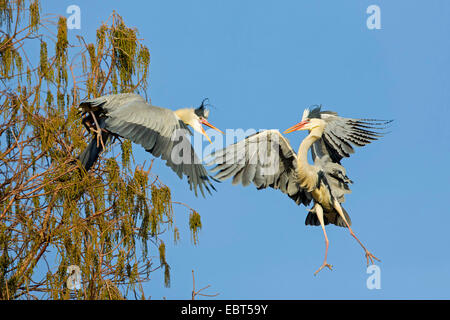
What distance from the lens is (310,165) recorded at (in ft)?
26.5

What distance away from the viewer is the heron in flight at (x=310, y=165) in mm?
7785

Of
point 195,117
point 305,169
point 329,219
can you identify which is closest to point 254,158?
point 305,169

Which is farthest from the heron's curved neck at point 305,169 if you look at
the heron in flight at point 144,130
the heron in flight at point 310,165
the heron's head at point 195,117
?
the heron in flight at point 144,130

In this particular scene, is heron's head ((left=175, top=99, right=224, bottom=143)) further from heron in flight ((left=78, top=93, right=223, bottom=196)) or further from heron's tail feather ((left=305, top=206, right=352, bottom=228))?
heron's tail feather ((left=305, top=206, right=352, bottom=228))

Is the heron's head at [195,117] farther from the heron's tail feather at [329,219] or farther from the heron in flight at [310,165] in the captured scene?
the heron's tail feather at [329,219]

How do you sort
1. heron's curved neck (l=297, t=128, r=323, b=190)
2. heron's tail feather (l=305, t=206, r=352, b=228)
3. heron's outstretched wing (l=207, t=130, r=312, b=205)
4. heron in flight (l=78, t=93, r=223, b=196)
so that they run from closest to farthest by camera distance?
1. heron in flight (l=78, t=93, r=223, b=196)
2. heron's outstretched wing (l=207, t=130, r=312, b=205)
3. heron's curved neck (l=297, t=128, r=323, b=190)
4. heron's tail feather (l=305, t=206, r=352, b=228)

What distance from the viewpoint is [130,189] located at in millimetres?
7039

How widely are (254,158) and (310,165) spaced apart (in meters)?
0.62

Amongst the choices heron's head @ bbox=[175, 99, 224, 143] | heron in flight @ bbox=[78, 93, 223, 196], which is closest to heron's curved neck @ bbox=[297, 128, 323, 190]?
heron's head @ bbox=[175, 99, 224, 143]

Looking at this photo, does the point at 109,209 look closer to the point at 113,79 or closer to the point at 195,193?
the point at 195,193

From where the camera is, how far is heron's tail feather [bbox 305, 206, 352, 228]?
8.17 metres
